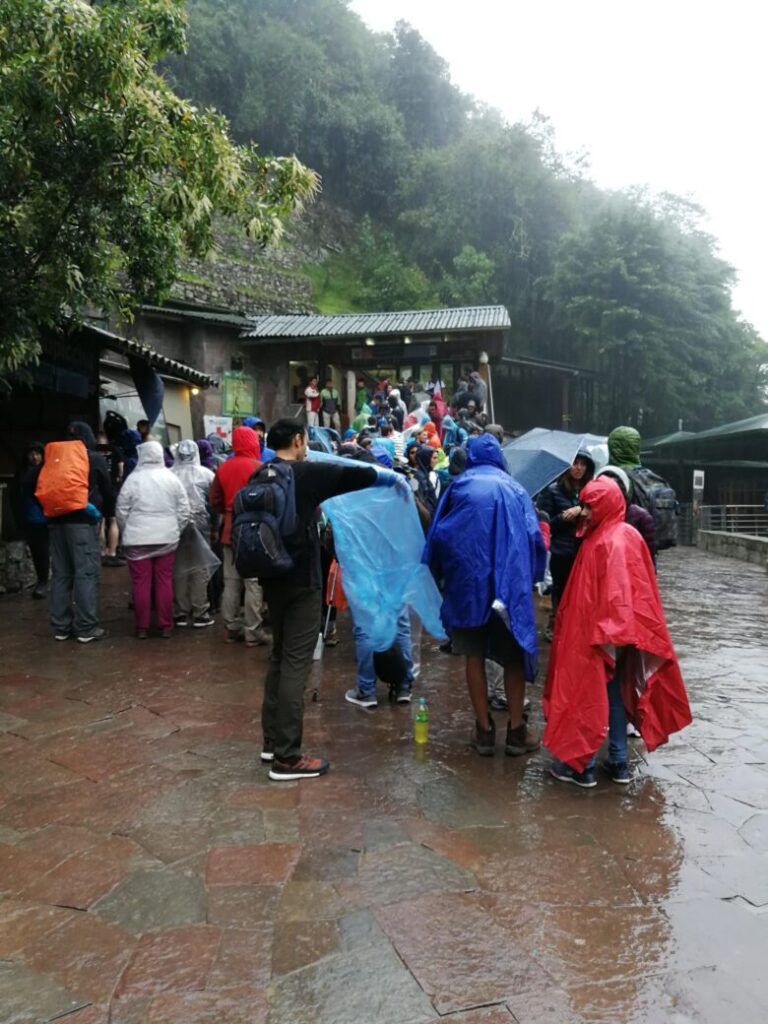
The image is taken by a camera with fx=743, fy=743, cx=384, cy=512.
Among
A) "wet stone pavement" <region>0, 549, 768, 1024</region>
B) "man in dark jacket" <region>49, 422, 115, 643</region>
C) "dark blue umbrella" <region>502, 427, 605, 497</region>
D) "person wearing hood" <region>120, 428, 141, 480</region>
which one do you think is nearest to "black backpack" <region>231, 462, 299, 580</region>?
"wet stone pavement" <region>0, 549, 768, 1024</region>

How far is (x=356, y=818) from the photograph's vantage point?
3.40 metres

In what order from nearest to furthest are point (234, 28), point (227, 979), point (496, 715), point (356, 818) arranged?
point (227, 979), point (356, 818), point (496, 715), point (234, 28)

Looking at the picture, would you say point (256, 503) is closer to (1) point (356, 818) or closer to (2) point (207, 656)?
(1) point (356, 818)

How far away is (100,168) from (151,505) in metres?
3.02

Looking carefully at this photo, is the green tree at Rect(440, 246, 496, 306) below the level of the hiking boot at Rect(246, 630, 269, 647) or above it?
above

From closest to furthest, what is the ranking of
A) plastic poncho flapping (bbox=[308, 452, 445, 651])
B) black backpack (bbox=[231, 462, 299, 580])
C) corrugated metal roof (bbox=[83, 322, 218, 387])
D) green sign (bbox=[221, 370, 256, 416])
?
black backpack (bbox=[231, 462, 299, 580]), plastic poncho flapping (bbox=[308, 452, 445, 651]), corrugated metal roof (bbox=[83, 322, 218, 387]), green sign (bbox=[221, 370, 256, 416])

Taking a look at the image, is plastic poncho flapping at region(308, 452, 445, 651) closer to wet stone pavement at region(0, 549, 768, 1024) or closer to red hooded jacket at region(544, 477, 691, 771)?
wet stone pavement at region(0, 549, 768, 1024)

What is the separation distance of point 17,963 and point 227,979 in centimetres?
70

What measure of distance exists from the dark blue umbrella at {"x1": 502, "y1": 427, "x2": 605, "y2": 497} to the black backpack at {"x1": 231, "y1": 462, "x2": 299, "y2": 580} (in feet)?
13.0

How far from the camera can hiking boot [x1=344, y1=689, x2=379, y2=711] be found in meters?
4.99

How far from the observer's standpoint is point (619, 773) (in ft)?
12.8

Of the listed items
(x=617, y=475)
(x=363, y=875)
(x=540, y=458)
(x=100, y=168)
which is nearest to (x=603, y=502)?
(x=617, y=475)

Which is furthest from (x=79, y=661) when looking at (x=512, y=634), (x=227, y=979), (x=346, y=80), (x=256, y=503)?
Result: (x=346, y=80)

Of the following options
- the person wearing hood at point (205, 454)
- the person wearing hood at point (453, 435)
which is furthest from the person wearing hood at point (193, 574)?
the person wearing hood at point (453, 435)
